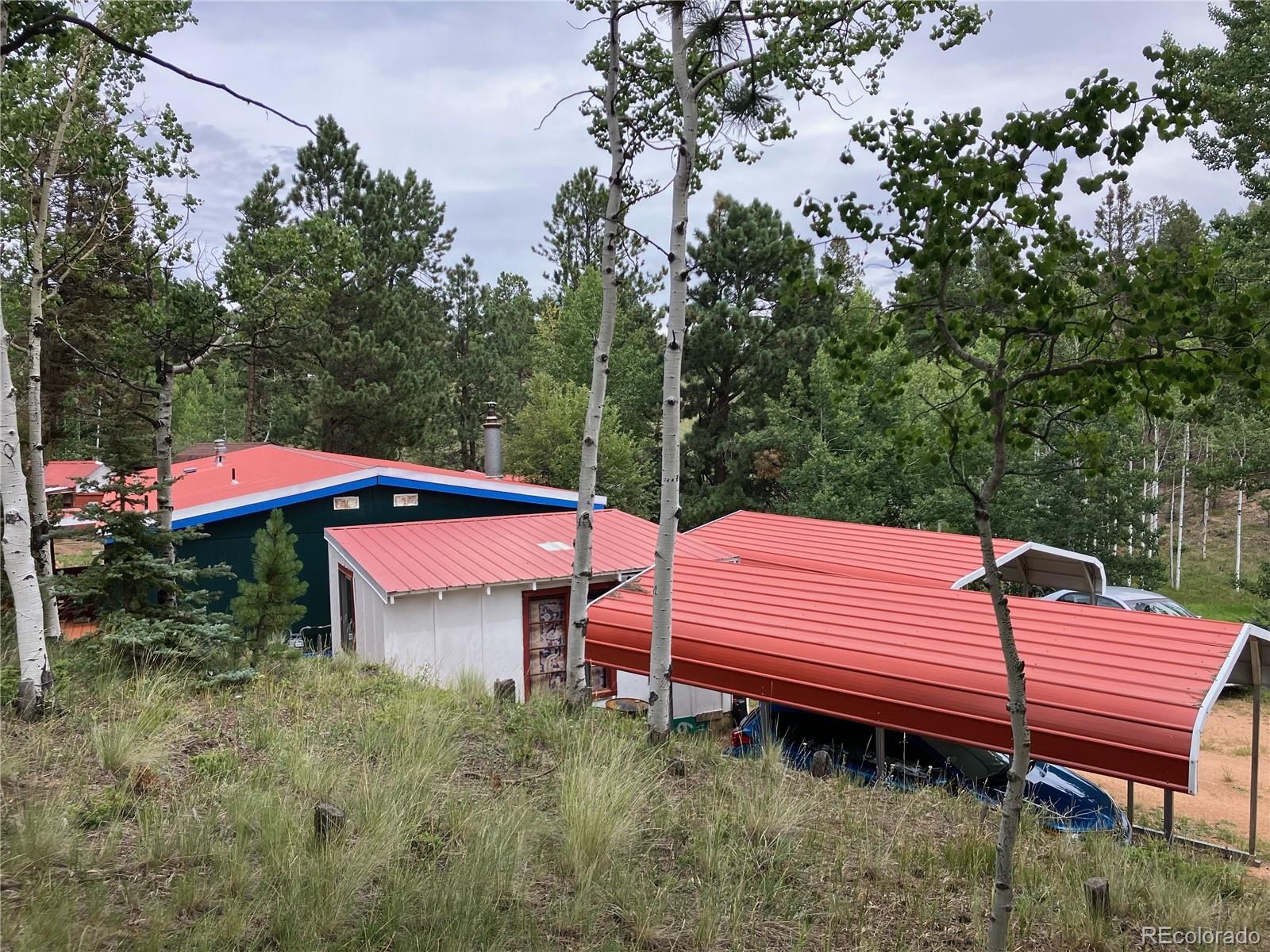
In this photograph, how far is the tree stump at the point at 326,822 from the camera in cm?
427

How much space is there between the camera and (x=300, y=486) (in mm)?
15984

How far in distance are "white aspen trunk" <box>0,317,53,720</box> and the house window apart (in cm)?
843

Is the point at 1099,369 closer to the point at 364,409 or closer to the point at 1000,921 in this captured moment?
the point at 1000,921

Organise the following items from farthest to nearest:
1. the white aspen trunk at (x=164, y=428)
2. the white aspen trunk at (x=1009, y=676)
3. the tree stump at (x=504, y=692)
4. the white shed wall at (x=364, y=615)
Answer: the white shed wall at (x=364, y=615) < the white aspen trunk at (x=164, y=428) < the tree stump at (x=504, y=692) < the white aspen trunk at (x=1009, y=676)

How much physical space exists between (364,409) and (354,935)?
25.7 m

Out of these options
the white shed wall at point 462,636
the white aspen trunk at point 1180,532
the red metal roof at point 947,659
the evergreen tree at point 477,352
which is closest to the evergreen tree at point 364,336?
the evergreen tree at point 477,352

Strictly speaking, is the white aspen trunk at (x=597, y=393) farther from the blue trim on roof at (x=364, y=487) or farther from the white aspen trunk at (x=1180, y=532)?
the white aspen trunk at (x=1180, y=532)

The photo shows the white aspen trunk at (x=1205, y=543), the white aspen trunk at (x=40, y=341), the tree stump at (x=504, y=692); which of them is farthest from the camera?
the white aspen trunk at (x=1205, y=543)

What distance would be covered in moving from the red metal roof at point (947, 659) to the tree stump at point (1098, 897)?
2.99 metres

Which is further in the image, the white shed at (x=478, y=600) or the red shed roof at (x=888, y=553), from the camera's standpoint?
the red shed roof at (x=888, y=553)

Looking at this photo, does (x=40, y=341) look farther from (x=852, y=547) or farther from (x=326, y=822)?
(x=852, y=547)

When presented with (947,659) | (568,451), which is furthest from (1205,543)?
(947,659)

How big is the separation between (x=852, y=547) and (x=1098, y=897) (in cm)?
1018

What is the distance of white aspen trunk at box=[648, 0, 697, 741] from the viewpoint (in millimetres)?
6965
